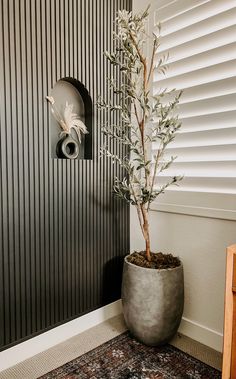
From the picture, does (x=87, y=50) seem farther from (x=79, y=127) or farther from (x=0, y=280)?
(x=0, y=280)

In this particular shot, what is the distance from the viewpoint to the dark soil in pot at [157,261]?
1862mm

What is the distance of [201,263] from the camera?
1903 mm

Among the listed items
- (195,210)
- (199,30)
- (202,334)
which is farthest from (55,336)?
(199,30)

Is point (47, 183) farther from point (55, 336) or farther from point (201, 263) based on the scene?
point (201, 263)

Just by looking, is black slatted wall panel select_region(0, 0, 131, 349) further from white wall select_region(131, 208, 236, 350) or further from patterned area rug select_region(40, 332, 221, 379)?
white wall select_region(131, 208, 236, 350)

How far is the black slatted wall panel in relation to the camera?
1.57 metres

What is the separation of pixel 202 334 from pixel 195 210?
0.84m

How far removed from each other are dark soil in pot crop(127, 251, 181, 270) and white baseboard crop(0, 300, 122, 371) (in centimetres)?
51

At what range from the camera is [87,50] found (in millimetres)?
1921

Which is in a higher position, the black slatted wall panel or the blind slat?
the blind slat

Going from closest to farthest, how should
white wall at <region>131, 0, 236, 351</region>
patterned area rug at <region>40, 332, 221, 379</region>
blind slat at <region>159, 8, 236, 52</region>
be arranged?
1. patterned area rug at <region>40, 332, 221, 379</region>
2. blind slat at <region>159, 8, 236, 52</region>
3. white wall at <region>131, 0, 236, 351</region>

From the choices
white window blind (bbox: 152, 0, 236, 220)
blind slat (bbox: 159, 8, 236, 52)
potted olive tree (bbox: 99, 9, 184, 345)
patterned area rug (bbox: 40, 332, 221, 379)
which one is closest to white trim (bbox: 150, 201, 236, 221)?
white window blind (bbox: 152, 0, 236, 220)

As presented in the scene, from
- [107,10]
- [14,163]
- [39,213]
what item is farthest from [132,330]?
[107,10]

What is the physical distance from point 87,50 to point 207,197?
1.28m
